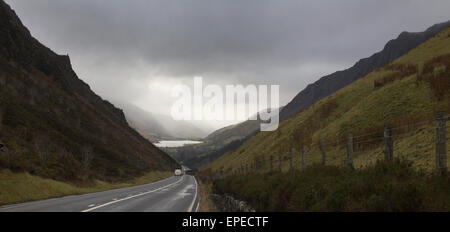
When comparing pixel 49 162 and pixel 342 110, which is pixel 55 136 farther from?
pixel 342 110

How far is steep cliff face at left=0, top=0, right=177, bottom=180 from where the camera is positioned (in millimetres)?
35375

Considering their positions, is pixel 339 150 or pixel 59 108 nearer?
pixel 339 150

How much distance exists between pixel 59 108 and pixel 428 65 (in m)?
61.4

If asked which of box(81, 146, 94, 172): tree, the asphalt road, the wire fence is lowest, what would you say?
the asphalt road

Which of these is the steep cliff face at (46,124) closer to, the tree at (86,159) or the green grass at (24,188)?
the tree at (86,159)

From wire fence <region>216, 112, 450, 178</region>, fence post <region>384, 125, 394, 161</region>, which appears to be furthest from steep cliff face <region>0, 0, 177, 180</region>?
fence post <region>384, 125, 394, 161</region>

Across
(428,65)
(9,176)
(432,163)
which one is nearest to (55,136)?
(9,176)

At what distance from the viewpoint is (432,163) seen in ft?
33.0

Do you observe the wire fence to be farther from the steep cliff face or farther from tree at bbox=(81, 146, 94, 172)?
tree at bbox=(81, 146, 94, 172)

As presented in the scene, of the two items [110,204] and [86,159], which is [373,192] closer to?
[110,204]

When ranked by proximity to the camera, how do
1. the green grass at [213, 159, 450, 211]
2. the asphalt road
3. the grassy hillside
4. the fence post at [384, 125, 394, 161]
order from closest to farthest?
the green grass at [213, 159, 450, 211] < the fence post at [384, 125, 394, 161] < the asphalt road < the grassy hillside

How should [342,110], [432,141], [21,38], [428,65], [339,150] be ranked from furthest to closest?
[21,38] < [342,110] < [428,65] < [339,150] < [432,141]
